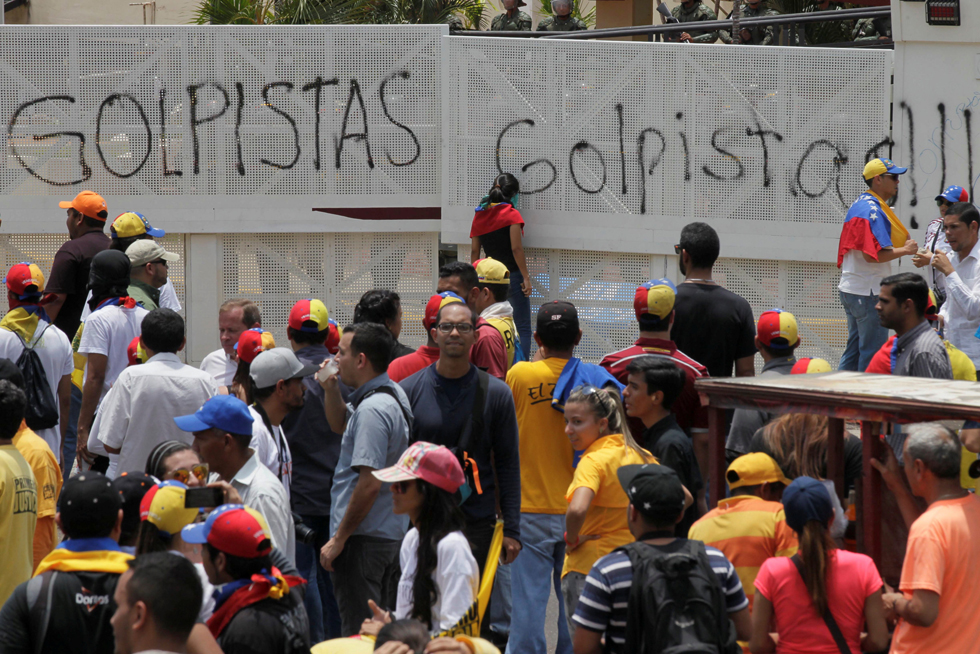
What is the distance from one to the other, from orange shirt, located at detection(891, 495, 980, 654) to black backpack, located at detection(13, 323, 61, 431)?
468 centimetres

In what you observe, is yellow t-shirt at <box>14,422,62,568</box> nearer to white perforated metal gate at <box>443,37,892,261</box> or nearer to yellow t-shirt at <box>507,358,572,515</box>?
yellow t-shirt at <box>507,358,572,515</box>

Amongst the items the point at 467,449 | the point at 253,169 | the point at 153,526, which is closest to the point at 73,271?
the point at 253,169

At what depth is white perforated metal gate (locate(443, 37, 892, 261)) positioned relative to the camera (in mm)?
10789

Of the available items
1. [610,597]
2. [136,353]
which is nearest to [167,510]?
[610,597]

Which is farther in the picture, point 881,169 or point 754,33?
point 754,33

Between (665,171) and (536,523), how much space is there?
6.10 meters

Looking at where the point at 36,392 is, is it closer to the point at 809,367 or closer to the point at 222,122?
the point at 809,367

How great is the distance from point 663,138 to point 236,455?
24.9 ft

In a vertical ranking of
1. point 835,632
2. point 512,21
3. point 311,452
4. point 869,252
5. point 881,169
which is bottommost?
point 835,632

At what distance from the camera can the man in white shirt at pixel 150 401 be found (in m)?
5.52

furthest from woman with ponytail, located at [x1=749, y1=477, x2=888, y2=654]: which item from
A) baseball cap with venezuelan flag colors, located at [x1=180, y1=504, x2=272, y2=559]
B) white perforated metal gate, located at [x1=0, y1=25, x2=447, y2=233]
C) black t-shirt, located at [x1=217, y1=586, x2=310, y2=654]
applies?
white perforated metal gate, located at [x1=0, y1=25, x2=447, y2=233]

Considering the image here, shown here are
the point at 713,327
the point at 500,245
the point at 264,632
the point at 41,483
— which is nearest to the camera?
the point at 264,632

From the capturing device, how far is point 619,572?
356 cm

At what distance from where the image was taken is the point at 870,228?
9164 mm
